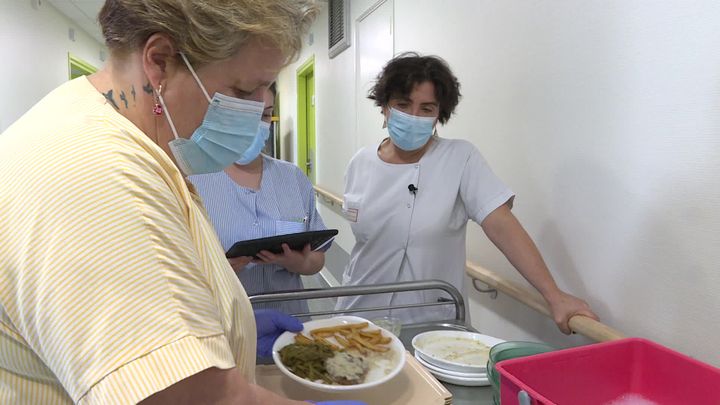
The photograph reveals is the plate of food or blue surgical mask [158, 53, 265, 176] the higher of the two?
blue surgical mask [158, 53, 265, 176]

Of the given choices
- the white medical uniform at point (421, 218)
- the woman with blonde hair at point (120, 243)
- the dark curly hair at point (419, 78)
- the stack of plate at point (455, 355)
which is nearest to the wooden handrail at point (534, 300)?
the white medical uniform at point (421, 218)

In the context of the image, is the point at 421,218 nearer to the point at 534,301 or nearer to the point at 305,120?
the point at 534,301

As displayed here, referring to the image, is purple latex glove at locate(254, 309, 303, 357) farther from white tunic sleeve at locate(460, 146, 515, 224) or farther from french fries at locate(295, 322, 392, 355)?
white tunic sleeve at locate(460, 146, 515, 224)

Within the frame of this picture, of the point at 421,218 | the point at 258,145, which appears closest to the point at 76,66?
the point at 258,145

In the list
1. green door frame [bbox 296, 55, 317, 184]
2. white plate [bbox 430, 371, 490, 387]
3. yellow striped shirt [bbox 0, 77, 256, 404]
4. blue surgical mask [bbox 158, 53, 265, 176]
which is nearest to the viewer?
yellow striped shirt [bbox 0, 77, 256, 404]

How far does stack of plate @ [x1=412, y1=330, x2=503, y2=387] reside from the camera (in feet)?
3.48

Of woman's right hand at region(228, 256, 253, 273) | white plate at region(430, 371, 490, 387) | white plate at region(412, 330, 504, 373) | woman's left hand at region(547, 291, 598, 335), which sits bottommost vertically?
white plate at region(430, 371, 490, 387)

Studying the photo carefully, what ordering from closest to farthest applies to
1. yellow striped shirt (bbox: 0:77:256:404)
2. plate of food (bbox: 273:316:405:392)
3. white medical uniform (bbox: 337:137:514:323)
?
yellow striped shirt (bbox: 0:77:256:404), plate of food (bbox: 273:316:405:392), white medical uniform (bbox: 337:137:514:323)

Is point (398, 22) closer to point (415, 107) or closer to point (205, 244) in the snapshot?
point (415, 107)

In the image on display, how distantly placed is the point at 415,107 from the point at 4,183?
1.39 m

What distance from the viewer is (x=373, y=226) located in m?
1.77

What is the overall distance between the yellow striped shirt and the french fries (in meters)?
0.57

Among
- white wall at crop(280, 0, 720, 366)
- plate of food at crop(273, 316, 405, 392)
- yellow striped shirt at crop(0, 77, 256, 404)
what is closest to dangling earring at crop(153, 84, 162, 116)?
yellow striped shirt at crop(0, 77, 256, 404)

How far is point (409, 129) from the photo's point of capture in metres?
1.71
